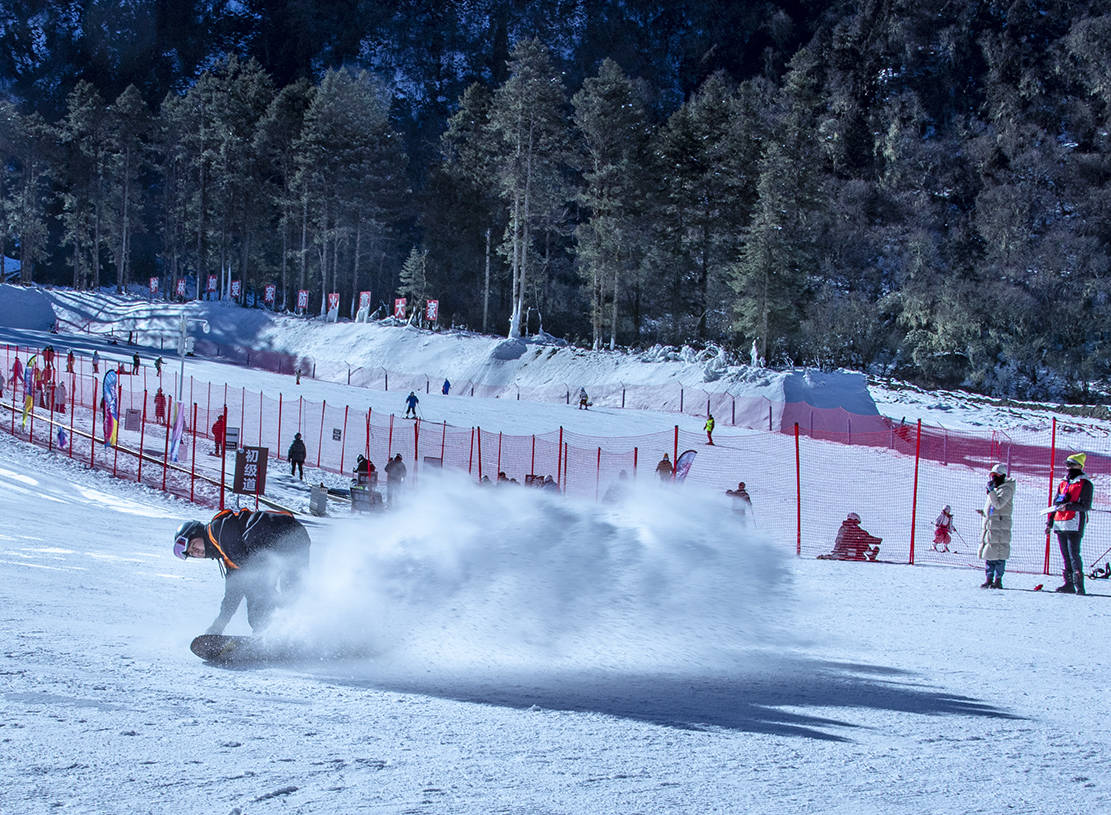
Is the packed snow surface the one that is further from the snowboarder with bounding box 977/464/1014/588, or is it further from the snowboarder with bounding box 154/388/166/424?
the snowboarder with bounding box 154/388/166/424

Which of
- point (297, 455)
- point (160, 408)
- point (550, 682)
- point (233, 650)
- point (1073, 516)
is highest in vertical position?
point (1073, 516)

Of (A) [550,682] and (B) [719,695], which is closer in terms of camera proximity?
(B) [719,695]

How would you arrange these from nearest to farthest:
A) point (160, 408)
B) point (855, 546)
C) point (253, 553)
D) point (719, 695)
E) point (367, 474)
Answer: point (719, 695), point (253, 553), point (855, 546), point (367, 474), point (160, 408)

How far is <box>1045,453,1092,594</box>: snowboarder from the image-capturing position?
10094mm

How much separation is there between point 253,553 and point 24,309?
2516 inches

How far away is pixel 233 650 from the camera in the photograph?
19.3 ft

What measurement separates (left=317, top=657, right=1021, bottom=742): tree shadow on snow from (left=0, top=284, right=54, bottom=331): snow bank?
203 ft

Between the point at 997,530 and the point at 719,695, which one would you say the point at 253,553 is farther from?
the point at 997,530

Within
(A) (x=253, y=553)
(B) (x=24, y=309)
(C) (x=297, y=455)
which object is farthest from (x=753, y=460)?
(B) (x=24, y=309)

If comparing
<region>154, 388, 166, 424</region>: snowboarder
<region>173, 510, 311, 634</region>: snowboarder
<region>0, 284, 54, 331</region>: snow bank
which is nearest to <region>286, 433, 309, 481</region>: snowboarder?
<region>154, 388, 166, 424</region>: snowboarder

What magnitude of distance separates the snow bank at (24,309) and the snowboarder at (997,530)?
61.2m

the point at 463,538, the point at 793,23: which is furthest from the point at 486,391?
the point at 793,23

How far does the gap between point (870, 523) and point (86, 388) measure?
26919mm

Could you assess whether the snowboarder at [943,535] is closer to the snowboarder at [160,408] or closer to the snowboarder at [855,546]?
the snowboarder at [855,546]
